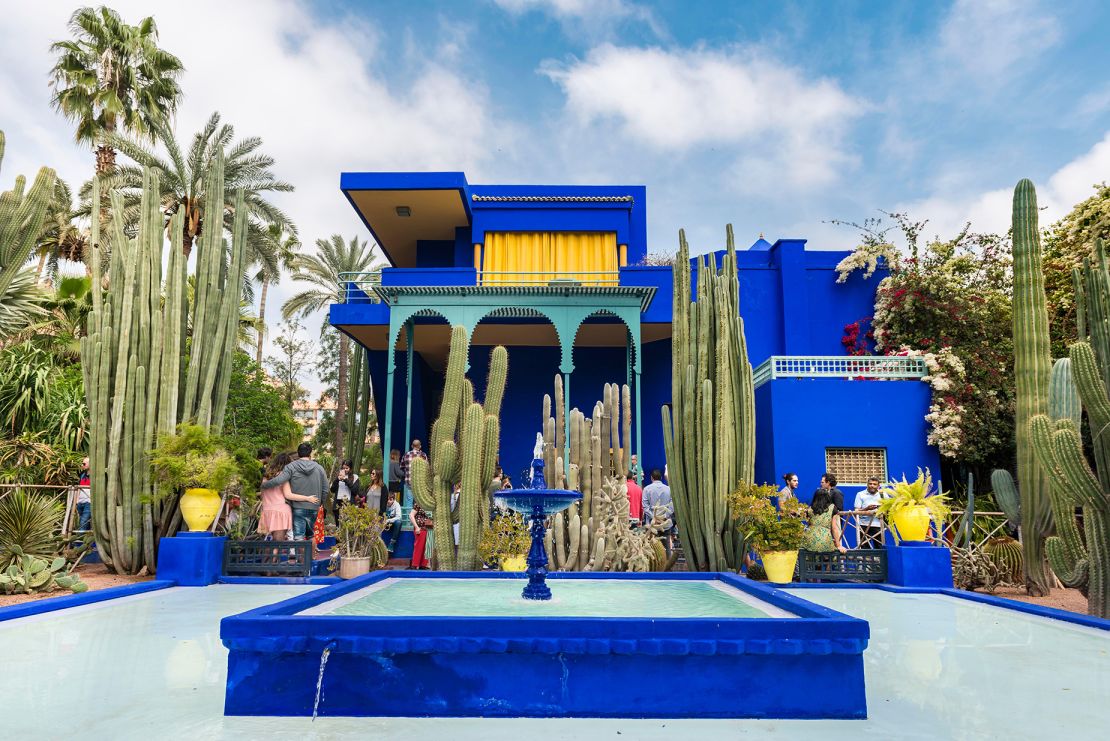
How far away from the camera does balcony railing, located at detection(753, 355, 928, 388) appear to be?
1316 cm

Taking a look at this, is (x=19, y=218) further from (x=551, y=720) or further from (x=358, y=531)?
(x=551, y=720)

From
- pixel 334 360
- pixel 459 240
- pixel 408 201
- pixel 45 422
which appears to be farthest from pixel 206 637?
pixel 334 360

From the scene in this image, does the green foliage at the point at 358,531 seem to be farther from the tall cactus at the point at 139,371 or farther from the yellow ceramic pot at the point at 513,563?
the tall cactus at the point at 139,371

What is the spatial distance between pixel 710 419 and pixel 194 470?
5.75 m

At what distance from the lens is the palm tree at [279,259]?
2484cm

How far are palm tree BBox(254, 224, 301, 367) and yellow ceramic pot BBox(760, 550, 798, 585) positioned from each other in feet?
66.4

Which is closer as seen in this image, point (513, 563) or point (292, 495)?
point (513, 563)

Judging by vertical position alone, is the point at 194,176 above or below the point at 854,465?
above

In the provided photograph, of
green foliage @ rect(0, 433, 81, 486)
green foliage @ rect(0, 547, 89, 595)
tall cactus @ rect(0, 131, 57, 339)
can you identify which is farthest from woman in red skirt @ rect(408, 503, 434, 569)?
tall cactus @ rect(0, 131, 57, 339)

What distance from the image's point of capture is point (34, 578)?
7.32m

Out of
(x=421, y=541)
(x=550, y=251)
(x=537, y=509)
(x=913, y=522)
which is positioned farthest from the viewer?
(x=550, y=251)

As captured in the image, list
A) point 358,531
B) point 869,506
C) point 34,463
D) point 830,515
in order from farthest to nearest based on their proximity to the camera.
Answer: point 34,463 → point 869,506 → point 830,515 → point 358,531

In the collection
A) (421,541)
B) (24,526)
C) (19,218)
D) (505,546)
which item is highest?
(19,218)

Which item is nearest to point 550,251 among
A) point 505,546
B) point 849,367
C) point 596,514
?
point 849,367
